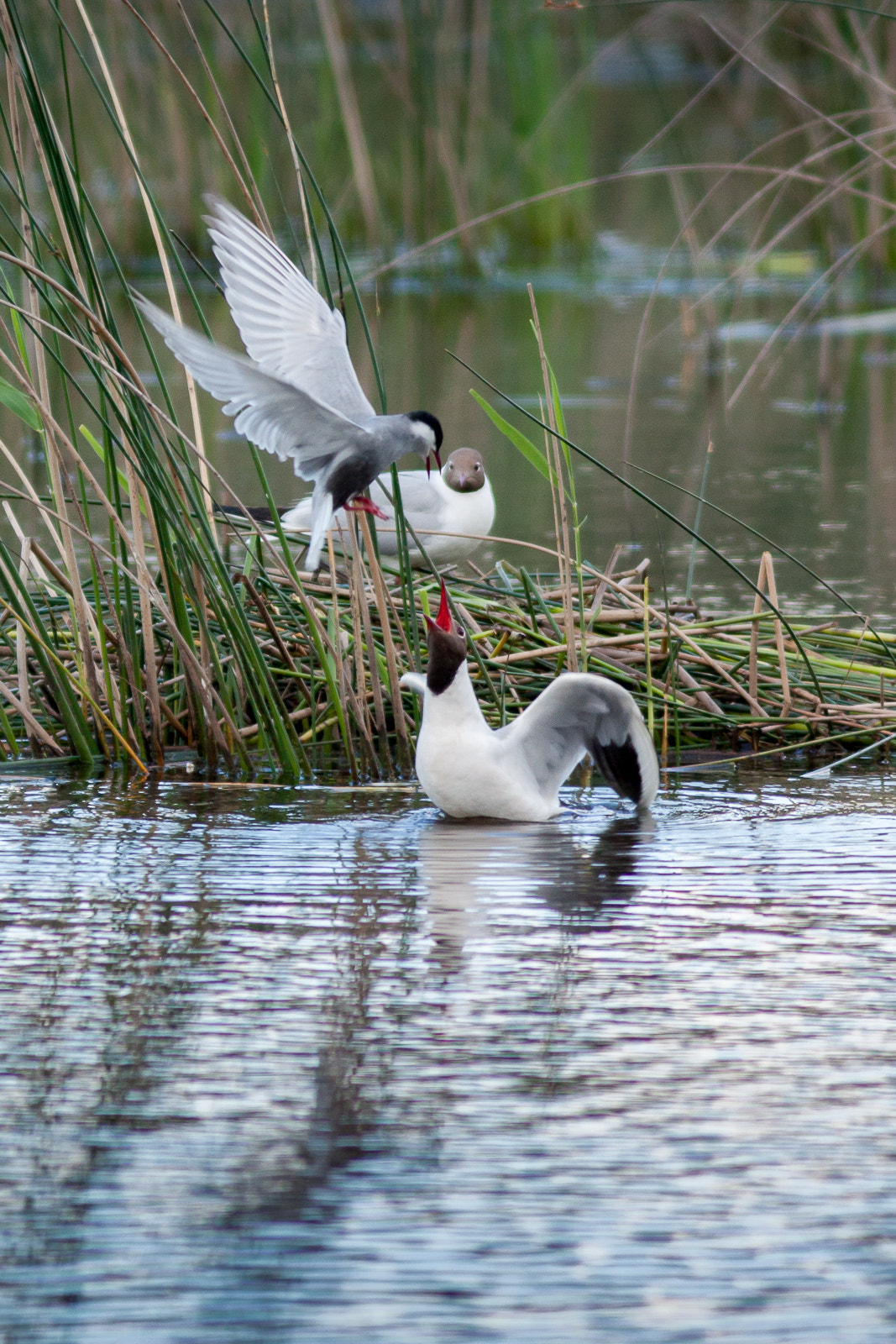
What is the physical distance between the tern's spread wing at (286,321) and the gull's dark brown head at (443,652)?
40 cm

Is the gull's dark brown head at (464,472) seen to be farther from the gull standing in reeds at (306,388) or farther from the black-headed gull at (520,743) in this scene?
the black-headed gull at (520,743)

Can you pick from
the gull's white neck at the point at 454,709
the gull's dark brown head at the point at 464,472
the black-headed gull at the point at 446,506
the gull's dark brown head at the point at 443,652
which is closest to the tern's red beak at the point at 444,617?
the gull's dark brown head at the point at 443,652

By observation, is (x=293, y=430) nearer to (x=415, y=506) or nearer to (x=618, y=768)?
(x=618, y=768)

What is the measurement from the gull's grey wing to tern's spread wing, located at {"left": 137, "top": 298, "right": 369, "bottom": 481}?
1.88ft

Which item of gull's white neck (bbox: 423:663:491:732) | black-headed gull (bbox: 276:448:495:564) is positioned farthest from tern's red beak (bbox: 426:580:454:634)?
black-headed gull (bbox: 276:448:495:564)

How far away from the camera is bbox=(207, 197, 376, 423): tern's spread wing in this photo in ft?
11.2

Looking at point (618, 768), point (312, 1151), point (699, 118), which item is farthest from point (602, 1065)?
point (699, 118)

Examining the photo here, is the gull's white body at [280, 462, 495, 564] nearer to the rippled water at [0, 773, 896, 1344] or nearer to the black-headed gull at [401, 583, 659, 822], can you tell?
the black-headed gull at [401, 583, 659, 822]

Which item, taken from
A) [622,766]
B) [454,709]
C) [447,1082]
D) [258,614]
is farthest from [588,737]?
[447,1082]

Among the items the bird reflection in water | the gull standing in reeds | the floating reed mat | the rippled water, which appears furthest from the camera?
the floating reed mat

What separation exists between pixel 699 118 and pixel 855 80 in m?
6.73

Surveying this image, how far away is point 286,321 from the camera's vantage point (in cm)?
350

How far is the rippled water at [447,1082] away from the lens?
1.79 m

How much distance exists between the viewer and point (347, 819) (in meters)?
3.44
